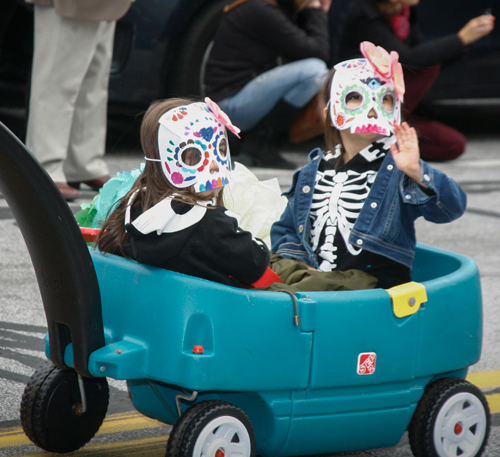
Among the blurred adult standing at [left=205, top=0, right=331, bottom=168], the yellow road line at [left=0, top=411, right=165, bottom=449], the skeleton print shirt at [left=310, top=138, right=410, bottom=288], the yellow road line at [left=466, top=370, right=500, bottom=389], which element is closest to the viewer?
the yellow road line at [left=0, top=411, right=165, bottom=449]

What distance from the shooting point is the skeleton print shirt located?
8.59 feet

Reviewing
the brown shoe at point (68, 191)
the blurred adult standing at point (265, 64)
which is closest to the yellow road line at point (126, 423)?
the brown shoe at point (68, 191)

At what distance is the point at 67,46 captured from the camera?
14.6 ft

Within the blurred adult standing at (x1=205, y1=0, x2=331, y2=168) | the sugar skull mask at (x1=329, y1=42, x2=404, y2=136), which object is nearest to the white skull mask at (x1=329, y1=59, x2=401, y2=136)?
the sugar skull mask at (x1=329, y1=42, x2=404, y2=136)

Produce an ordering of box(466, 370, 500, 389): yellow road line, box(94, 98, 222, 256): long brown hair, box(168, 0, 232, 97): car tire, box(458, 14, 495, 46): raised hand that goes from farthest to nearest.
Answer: box(458, 14, 495, 46): raised hand < box(168, 0, 232, 97): car tire < box(466, 370, 500, 389): yellow road line < box(94, 98, 222, 256): long brown hair

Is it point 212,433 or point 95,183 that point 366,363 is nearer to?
point 212,433

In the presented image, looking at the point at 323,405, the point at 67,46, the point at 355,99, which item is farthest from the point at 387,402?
the point at 67,46

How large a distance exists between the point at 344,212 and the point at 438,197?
0.35m

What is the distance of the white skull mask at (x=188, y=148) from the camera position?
2.18 meters

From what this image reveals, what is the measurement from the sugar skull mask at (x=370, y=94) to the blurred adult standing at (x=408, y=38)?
3045 mm

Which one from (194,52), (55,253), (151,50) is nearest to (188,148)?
(55,253)

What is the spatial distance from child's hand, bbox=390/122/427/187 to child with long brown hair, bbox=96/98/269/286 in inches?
19.8

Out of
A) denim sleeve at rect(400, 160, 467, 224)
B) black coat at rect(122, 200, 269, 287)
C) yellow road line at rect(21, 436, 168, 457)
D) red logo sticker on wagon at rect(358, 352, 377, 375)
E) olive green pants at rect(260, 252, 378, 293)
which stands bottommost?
yellow road line at rect(21, 436, 168, 457)

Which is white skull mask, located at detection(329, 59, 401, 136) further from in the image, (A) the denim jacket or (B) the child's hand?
(B) the child's hand
